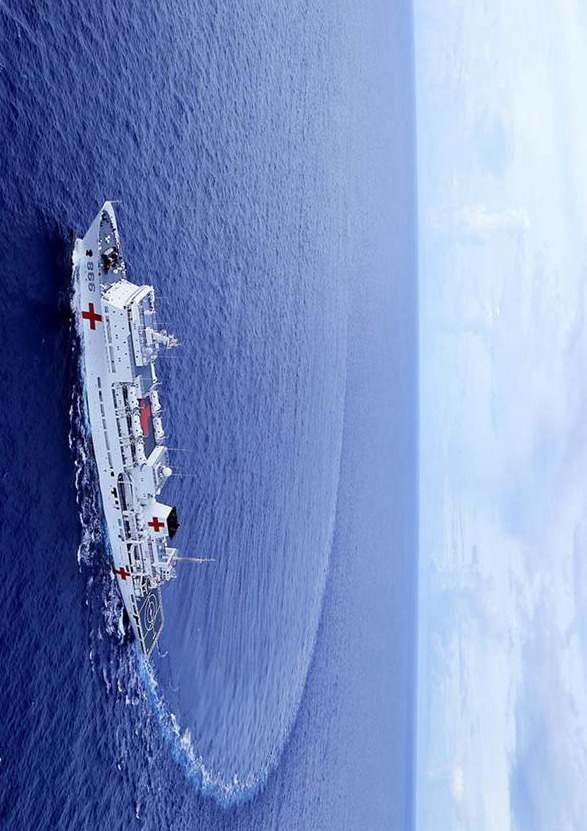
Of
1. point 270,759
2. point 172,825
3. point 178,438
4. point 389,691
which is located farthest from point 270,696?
point 389,691

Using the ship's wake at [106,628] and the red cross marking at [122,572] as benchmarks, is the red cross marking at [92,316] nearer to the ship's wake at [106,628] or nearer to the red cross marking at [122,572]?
the ship's wake at [106,628]

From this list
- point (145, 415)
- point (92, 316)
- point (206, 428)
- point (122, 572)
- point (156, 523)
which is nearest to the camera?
point (92, 316)

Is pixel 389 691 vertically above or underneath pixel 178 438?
underneath

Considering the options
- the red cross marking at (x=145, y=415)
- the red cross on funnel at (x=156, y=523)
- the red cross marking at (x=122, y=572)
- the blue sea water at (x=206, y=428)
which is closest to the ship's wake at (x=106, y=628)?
the blue sea water at (x=206, y=428)

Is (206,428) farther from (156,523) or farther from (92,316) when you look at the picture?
(92,316)

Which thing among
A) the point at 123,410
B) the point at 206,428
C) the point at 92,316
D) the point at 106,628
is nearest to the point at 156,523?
the point at 106,628

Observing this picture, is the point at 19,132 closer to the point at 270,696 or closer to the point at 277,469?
the point at 277,469
